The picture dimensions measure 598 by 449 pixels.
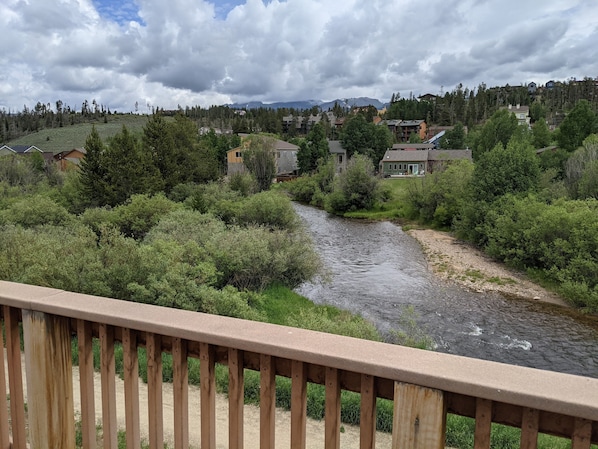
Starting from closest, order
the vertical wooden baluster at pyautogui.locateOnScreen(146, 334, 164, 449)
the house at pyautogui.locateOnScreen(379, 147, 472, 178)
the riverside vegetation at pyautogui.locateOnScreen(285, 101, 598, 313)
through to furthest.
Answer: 1. the vertical wooden baluster at pyautogui.locateOnScreen(146, 334, 164, 449)
2. the riverside vegetation at pyautogui.locateOnScreen(285, 101, 598, 313)
3. the house at pyautogui.locateOnScreen(379, 147, 472, 178)

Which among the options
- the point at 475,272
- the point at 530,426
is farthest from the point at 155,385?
the point at 475,272

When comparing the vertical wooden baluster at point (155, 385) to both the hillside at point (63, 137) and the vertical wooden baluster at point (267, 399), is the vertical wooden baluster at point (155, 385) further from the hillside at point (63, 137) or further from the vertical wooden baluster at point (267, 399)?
the hillside at point (63, 137)

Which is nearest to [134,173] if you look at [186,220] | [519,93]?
[186,220]

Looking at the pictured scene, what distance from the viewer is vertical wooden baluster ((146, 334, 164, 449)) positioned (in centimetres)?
190

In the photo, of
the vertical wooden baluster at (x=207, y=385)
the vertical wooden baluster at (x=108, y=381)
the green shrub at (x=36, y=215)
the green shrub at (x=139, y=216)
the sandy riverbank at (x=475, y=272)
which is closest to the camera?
the vertical wooden baluster at (x=207, y=385)

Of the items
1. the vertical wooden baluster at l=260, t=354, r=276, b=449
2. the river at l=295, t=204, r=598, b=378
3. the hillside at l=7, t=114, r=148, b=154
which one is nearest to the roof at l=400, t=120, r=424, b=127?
the hillside at l=7, t=114, r=148, b=154

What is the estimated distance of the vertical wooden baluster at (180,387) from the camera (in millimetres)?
1857

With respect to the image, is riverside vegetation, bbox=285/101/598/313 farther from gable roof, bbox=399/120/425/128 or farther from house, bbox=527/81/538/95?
house, bbox=527/81/538/95

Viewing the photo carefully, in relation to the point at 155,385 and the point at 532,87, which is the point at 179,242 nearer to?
the point at 155,385

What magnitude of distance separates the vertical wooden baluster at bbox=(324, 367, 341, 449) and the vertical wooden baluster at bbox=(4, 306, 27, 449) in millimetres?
1528

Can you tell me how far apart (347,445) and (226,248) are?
358 inches

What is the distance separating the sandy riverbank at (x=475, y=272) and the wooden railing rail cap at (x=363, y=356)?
62.7 feet

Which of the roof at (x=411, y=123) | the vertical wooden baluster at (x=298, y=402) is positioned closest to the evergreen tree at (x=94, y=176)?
the vertical wooden baluster at (x=298, y=402)

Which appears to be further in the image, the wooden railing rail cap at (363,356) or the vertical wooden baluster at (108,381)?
the vertical wooden baluster at (108,381)
